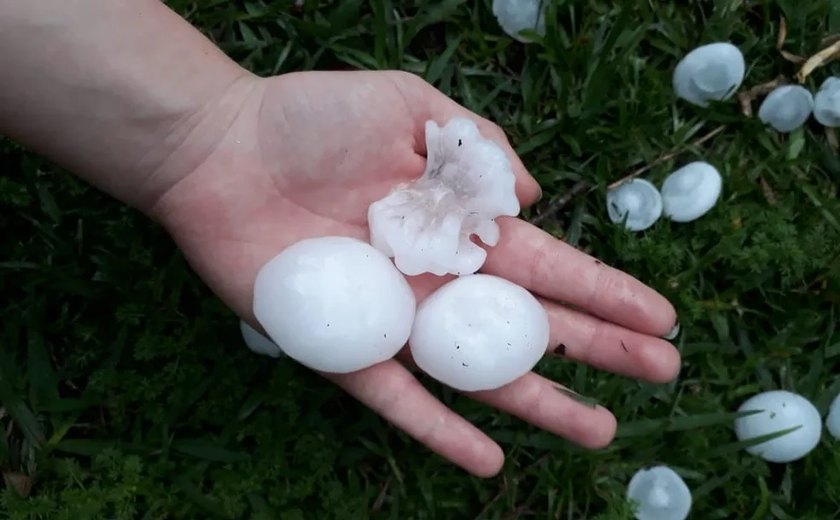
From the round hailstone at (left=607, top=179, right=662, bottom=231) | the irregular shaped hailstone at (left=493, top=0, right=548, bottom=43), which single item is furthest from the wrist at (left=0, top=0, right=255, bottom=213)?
the round hailstone at (left=607, top=179, right=662, bottom=231)

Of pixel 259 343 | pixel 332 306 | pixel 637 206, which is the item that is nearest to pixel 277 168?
pixel 332 306

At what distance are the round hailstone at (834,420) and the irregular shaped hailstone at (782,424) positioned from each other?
0.03 m

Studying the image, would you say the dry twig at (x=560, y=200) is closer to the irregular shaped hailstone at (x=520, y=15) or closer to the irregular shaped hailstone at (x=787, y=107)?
the irregular shaped hailstone at (x=520, y=15)

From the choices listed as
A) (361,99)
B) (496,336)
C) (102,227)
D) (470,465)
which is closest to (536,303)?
(496,336)

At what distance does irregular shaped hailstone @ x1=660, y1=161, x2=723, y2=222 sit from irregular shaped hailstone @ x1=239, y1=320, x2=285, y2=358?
924 mm

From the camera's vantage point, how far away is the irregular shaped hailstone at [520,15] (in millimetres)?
2168

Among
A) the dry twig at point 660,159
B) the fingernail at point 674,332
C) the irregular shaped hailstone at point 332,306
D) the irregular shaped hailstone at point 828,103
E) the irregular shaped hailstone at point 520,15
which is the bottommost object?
the fingernail at point 674,332

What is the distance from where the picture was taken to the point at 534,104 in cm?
220

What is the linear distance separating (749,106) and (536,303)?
935 millimetres

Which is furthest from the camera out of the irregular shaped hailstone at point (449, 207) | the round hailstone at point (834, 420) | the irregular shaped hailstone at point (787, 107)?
the irregular shaped hailstone at point (787, 107)

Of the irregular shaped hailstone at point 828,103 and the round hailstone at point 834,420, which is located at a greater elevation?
the irregular shaped hailstone at point 828,103

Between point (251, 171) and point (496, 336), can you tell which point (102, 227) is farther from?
point (496, 336)

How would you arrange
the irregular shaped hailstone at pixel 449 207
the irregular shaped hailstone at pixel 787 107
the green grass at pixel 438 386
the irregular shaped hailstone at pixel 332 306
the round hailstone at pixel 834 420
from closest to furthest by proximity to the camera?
the irregular shaped hailstone at pixel 332 306, the irregular shaped hailstone at pixel 449 207, the green grass at pixel 438 386, the round hailstone at pixel 834 420, the irregular shaped hailstone at pixel 787 107

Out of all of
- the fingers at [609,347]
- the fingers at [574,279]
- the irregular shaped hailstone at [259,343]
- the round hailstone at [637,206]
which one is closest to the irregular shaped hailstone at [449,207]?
the fingers at [574,279]
